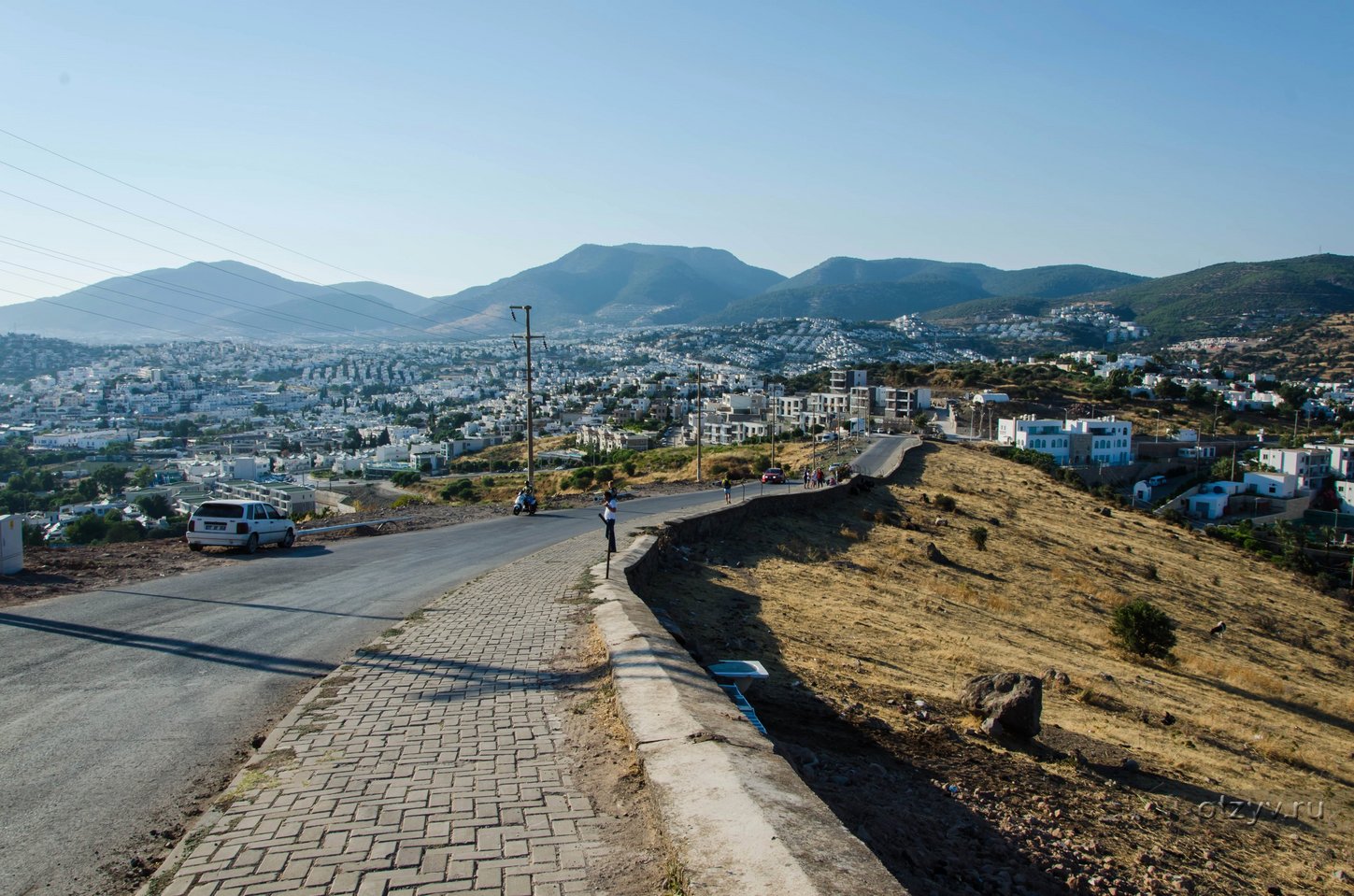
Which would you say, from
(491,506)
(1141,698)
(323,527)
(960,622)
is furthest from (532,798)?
(491,506)

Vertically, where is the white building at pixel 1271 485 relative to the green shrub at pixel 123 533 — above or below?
below

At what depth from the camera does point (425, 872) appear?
3373 mm

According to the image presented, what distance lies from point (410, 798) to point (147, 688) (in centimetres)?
360

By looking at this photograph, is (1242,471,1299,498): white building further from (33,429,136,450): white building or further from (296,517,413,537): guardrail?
(33,429,136,450): white building

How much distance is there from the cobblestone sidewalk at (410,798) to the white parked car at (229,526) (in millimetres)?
10012

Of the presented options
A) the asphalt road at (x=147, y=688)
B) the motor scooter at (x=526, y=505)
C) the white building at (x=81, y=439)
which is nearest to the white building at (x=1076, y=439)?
the motor scooter at (x=526, y=505)

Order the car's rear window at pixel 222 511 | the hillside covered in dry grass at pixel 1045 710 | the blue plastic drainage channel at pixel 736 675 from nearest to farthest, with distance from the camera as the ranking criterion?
the hillside covered in dry grass at pixel 1045 710 → the blue plastic drainage channel at pixel 736 675 → the car's rear window at pixel 222 511

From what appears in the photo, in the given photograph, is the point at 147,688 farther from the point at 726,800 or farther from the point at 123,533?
the point at 123,533

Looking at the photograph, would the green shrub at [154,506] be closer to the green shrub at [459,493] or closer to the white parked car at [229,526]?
the green shrub at [459,493]

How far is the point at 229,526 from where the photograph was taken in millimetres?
15484

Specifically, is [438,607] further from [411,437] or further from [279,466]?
[411,437]

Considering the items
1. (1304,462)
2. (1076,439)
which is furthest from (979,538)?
(1304,462)

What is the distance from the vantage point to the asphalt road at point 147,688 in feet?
13.3

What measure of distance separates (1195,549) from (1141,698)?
25.0 metres
